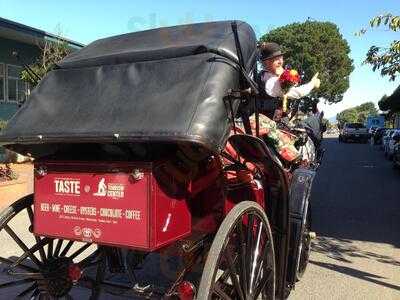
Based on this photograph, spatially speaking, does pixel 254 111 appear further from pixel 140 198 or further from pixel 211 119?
pixel 140 198

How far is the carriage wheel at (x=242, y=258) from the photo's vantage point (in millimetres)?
3178

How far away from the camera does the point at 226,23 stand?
13.4 feet

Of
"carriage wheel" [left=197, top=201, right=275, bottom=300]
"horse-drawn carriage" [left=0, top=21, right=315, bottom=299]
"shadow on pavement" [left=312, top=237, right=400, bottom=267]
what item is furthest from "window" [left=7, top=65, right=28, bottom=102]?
"carriage wheel" [left=197, top=201, right=275, bottom=300]

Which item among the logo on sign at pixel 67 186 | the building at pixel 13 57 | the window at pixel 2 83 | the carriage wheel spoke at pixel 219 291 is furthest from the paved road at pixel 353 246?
the window at pixel 2 83

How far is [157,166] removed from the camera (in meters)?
3.32

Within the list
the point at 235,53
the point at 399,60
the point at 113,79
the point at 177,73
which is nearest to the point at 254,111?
the point at 235,53

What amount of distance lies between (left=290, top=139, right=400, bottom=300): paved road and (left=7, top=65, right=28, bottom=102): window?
10754 mm

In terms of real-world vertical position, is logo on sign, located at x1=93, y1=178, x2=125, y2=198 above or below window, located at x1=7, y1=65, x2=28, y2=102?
below

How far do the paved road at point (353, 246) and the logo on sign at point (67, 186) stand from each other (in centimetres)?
210

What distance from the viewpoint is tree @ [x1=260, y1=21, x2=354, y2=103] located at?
48.6 meters

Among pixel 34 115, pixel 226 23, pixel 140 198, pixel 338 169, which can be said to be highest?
pixel 226 23

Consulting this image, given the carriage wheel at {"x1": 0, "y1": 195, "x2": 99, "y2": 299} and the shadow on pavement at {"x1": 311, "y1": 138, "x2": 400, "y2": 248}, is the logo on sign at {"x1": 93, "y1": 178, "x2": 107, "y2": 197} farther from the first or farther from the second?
the shadow on pavement at {"x1": 311, "y1": 138, "x2": 400, "y2": 248}

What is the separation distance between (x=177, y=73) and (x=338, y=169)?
16.9 metres

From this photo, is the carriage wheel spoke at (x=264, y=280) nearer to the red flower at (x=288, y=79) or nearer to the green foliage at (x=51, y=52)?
Result: the red flower at (x=288, y=79)
